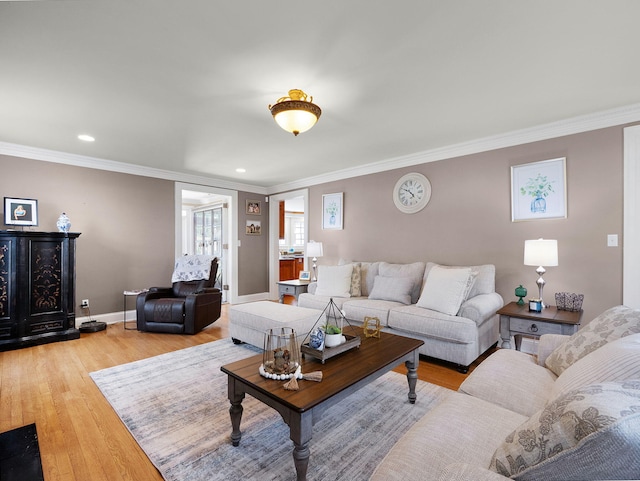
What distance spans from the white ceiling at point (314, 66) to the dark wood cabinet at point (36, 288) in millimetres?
1246

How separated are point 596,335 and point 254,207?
5664mm

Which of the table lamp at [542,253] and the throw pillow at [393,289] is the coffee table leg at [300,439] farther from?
the table lamp at [542,253]

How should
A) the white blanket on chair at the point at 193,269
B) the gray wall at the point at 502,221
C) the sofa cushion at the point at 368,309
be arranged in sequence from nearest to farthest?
the gray wall at the point at 502,221, the sofa cushion at the point at 368,309, the white blanket on chair at the point at 193,269

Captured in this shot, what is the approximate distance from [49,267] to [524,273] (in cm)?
560

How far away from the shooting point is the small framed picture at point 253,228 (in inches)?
247

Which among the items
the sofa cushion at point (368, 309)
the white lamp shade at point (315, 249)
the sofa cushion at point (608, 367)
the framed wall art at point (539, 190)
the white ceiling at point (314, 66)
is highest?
the white ceiling at point (314, 66)

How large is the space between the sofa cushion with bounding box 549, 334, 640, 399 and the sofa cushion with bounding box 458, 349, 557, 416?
16cm

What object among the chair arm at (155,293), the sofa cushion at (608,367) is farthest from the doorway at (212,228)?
the sofa cushion at (608,367)

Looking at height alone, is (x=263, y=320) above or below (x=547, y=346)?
below

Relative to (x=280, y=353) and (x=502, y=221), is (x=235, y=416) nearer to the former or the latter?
(x=280, y=353)

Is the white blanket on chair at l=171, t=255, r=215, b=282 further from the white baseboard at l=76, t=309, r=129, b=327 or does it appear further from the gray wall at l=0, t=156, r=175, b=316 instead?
the white baseboard at l=76, t=309, r=129, b=327

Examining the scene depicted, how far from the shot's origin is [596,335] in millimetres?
1578

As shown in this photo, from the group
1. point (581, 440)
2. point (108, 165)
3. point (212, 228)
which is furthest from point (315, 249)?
point (581, 440)

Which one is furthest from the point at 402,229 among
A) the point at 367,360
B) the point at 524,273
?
the point at 367,360
